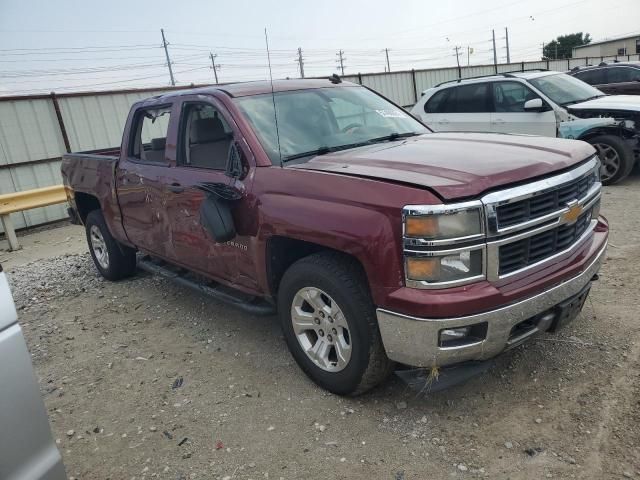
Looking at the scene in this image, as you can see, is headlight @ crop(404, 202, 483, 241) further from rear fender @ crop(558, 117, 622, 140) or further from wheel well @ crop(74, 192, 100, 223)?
rear fender @ crop(558, 117, 622, 140)

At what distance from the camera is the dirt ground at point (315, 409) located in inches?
102

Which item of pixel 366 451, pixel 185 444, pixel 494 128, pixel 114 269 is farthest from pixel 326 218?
pixel 494 128

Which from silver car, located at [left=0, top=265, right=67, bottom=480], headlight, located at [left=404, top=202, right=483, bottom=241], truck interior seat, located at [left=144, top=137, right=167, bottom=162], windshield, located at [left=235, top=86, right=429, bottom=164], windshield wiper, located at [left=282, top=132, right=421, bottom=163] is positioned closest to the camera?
silver car, located at [left=0, top=265, right=67, bottom=480]

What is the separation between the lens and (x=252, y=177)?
331cm

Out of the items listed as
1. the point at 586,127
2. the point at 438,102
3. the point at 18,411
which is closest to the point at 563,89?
the point at 586,127

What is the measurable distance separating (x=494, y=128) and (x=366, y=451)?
7336 mm

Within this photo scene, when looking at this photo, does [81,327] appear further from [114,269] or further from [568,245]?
[568,245]

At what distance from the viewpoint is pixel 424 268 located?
249cm

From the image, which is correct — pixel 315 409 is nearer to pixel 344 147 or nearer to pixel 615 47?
pixel 344 147

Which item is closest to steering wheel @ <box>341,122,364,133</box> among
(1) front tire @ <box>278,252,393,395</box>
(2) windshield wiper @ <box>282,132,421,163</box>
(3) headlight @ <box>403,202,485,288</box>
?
(2) windshield wiper @ <box>282,132,421,163</box>

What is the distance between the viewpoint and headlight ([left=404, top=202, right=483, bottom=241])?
2418 millimetres

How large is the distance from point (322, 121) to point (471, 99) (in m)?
6.15

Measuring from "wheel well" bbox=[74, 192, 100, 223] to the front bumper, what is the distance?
453 cm

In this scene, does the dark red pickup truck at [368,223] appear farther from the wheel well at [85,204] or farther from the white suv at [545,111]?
the white suv at [545,111]
